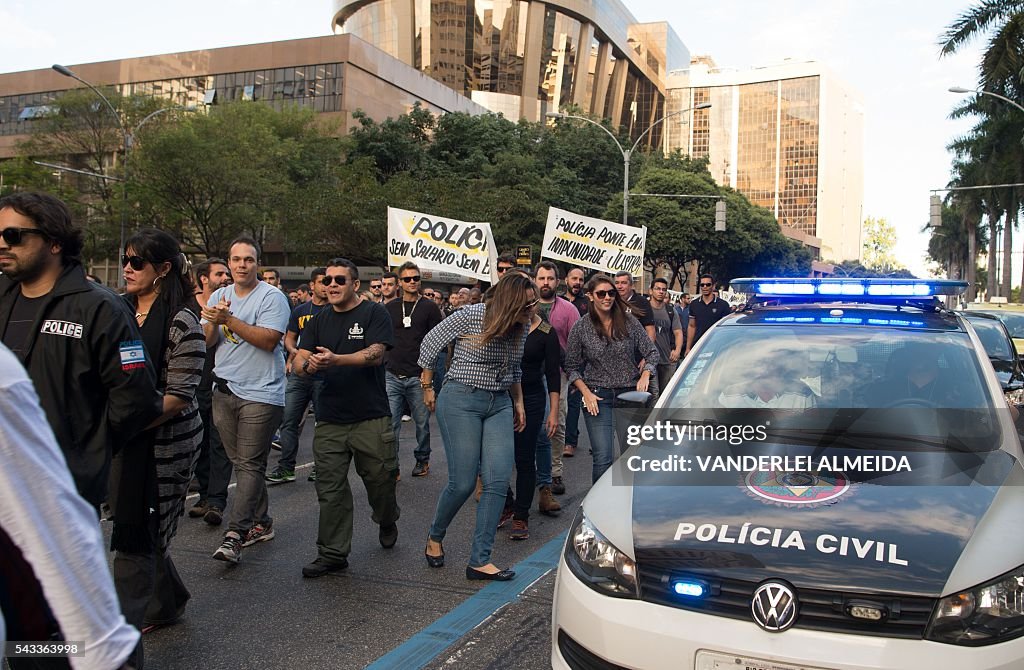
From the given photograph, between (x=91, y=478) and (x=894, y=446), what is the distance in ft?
9.53

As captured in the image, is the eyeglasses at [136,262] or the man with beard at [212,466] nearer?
the eyeglasses at [136,262]

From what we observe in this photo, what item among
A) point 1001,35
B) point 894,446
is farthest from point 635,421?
point 1001,35

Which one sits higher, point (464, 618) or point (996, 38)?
point (996, 38)

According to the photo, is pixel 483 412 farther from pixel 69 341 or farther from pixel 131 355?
pixel 69 341

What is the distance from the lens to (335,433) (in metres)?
5.17

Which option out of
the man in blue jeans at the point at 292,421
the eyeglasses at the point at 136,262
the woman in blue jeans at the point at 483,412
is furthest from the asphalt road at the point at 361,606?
the eyeglasses at the point at 136,262

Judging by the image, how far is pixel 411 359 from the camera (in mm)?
8312

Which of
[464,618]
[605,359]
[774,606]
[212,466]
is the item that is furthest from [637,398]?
[212,466]

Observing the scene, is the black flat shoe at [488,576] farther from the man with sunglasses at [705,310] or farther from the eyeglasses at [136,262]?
the man with sunglasses at [705,310]

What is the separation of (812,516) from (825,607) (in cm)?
37

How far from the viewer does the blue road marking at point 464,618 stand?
3777 mm

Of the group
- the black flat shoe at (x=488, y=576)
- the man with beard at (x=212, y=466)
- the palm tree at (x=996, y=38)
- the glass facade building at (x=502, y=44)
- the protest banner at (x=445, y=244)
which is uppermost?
the glass facade building at (x=502, y=44)

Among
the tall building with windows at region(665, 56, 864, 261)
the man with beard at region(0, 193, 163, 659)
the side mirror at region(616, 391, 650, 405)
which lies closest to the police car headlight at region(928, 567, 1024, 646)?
the side mirror at region(616, 391, 650, 405)

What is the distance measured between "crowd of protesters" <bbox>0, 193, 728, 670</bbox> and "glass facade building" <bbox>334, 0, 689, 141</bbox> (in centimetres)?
6409
